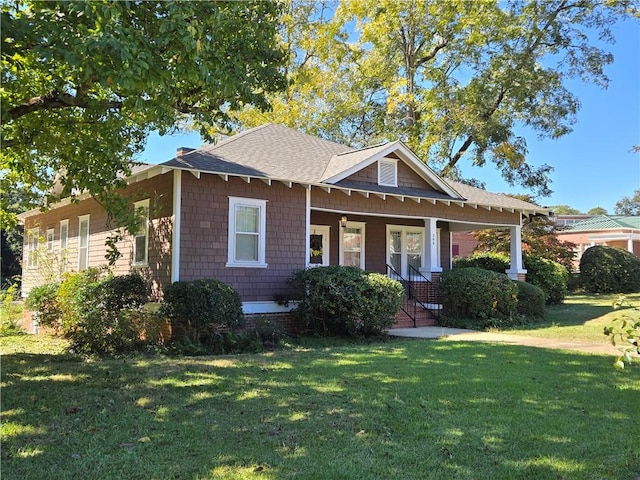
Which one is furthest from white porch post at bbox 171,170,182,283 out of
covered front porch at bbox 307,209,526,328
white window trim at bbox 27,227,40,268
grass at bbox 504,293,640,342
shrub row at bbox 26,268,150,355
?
white window trim at bbox 27,227,40,268

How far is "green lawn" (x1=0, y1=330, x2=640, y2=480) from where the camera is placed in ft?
12.8

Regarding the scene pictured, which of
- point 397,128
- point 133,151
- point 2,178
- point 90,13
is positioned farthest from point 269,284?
point 397,128

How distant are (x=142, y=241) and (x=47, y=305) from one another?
3052mm

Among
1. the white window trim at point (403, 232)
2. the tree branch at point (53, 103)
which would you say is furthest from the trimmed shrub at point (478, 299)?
the tree branch at point (53, 103)

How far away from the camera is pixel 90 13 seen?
5.29 m

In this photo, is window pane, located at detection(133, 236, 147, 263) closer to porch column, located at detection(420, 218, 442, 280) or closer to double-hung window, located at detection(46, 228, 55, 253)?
double-hung window, located at detection(46, 228, 55, 253)

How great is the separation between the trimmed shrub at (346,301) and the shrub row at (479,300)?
3142 mm

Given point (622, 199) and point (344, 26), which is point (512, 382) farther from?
point (622, 199)

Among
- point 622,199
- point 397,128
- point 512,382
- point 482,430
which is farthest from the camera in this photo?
point 622,199

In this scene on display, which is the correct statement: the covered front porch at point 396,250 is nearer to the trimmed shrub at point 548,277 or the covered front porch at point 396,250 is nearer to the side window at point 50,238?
the trimmed shrub at point 548,277

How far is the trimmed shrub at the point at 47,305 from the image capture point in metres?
12.9

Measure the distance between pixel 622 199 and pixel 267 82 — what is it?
93.9 m

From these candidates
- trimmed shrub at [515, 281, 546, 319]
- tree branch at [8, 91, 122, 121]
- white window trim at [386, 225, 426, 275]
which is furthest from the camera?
white window trim at [386, 225, 426, 275]

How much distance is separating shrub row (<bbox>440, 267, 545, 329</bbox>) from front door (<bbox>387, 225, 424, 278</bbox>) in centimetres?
269
